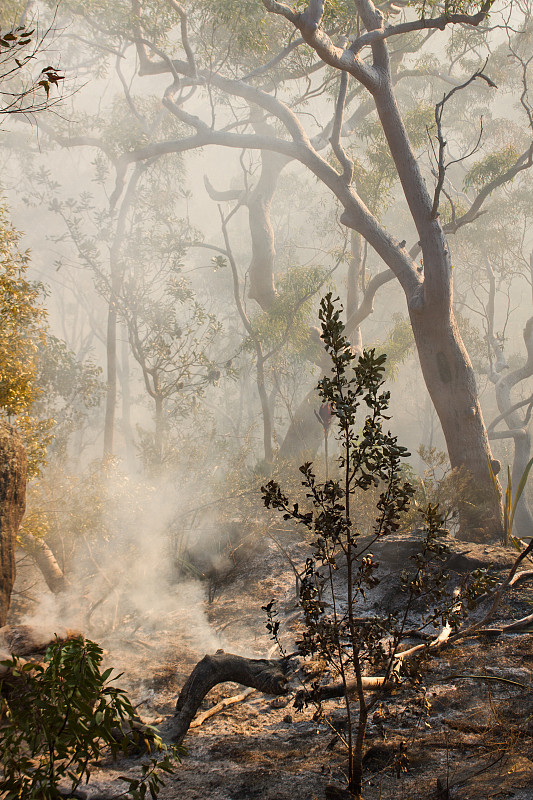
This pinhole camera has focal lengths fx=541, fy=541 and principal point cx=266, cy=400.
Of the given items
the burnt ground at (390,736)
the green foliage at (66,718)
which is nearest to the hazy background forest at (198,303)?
the burnt ground at (390,736)

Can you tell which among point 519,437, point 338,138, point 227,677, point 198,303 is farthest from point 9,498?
point 519,437

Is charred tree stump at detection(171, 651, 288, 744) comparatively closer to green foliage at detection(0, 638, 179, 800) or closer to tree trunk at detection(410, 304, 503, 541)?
green foliage at detection(0, 638, 179, 800)

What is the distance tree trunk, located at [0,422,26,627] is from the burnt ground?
120cm

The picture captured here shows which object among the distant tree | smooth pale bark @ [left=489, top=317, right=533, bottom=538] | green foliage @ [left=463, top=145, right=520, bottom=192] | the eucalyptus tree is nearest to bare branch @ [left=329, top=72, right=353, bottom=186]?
the eucalyptus tree

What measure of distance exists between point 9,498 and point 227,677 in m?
2.25

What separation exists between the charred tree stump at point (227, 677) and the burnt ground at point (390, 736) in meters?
0.17

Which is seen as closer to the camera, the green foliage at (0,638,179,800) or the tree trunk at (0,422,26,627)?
the green foliage at (0,638,179,800)

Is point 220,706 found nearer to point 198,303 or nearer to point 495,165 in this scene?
point 495,165

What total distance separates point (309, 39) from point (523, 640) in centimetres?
650

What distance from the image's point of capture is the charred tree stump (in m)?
3.28

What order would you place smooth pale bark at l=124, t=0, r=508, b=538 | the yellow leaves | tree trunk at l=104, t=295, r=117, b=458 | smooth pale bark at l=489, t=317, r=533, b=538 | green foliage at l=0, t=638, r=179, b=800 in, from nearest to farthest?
green foliage at l=0, t=638, r=179, b=800, the yellow leaves, smooth pale bark at l=124, t=0, r=508, b=538, smooth pale bark at l=489, t=317, r=533, b=538, tree trunk at l=104, t=295, r=117, b=458

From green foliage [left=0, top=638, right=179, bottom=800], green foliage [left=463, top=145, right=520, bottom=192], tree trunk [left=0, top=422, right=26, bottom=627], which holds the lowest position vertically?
Answer: green foliage [left=0, top=638, right=179, bottom=800]

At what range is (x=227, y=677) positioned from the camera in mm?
3395

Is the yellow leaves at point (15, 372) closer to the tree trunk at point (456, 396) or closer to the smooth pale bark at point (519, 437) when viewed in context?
the tree trunk at point (456, 396)
